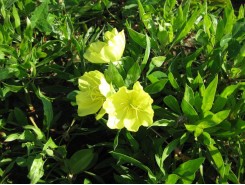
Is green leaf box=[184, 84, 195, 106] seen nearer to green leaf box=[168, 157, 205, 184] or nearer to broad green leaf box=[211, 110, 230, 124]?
broad green leaf box=[211, 110, 230, 124]

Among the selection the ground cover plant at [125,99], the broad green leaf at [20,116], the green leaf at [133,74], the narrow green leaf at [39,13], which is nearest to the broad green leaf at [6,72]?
the ground cover plant at [125,99]

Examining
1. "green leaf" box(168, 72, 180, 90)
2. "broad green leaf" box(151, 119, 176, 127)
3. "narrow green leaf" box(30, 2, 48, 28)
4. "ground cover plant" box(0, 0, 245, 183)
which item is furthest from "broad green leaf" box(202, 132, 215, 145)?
"narrow green leaf" box(30, 2, 48, 28)

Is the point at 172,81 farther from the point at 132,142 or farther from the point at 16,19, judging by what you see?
the point at 16,19

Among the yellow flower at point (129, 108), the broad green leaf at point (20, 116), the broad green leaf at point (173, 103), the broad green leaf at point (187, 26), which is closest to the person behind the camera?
the yellow flower at point (129, 108)

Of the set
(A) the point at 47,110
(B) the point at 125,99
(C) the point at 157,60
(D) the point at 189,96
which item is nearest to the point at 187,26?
(C) the point at 157,60

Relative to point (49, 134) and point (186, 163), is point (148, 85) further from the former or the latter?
point (49, 134)

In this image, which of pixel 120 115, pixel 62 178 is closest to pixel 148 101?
pixel 120 115

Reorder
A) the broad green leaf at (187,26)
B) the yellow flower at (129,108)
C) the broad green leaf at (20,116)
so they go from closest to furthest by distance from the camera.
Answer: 1. the yellow flower at (129,108)
2. the broad green leaf at (187,26)
3. the broad green leaf at (20,116)

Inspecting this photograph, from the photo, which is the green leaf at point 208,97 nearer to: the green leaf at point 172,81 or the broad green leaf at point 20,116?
the green leaf at point 172,81
